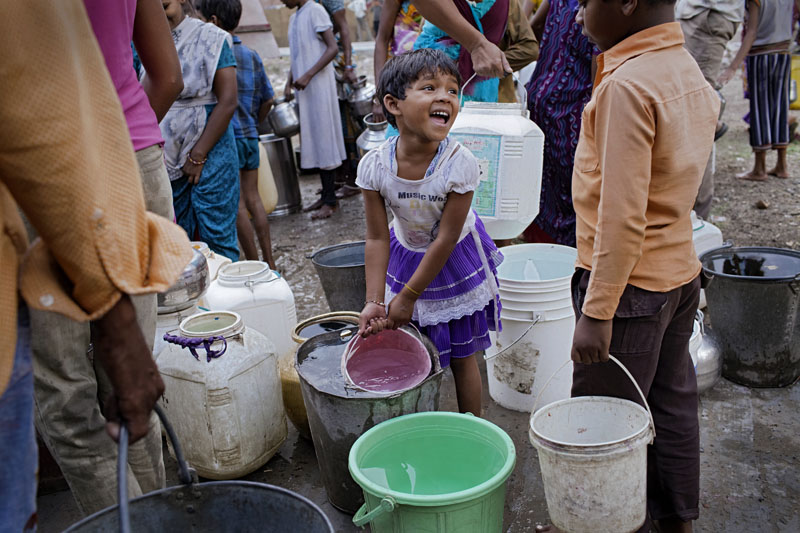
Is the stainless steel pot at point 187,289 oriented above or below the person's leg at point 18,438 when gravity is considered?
below

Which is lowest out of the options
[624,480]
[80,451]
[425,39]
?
[624,480]

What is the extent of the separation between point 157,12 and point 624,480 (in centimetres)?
211

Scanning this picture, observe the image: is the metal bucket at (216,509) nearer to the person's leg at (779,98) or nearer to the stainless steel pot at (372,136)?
the stainless steel pot at (372,136)

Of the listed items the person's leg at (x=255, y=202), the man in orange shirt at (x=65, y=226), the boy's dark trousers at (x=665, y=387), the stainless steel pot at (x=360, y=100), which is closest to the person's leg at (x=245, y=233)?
the person's leg at (x=255, y=202)

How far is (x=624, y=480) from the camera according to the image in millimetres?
1815

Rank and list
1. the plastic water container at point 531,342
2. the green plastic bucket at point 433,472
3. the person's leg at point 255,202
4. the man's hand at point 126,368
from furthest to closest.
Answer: the person's leg at point 255,202 < the plastic water container at point 531,342 < the green plastic bucket at point 433,472 < the man's hand at point 126,368

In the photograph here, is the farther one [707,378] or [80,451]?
[707,378]

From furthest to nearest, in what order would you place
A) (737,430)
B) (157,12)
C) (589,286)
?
(737,430) → (157,12) → (589,286)

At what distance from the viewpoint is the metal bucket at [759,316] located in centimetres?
299

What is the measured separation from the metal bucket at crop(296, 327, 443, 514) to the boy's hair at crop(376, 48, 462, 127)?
920 millimetres

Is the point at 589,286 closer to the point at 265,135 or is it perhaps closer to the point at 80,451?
the point at 80,451

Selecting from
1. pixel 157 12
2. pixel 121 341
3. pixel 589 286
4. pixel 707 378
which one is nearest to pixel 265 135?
pixel 157 12

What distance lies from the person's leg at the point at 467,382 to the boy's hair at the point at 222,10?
308 centimetres

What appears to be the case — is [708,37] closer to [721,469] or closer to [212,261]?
[721,469]
